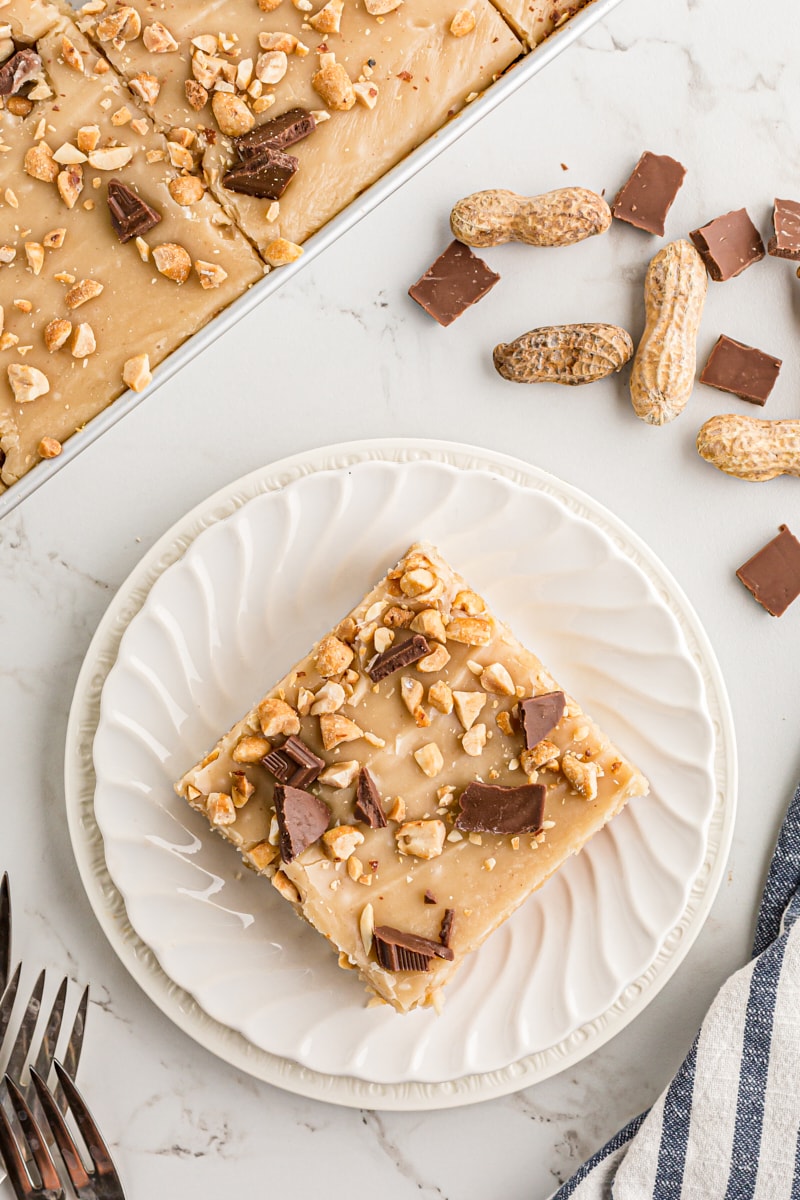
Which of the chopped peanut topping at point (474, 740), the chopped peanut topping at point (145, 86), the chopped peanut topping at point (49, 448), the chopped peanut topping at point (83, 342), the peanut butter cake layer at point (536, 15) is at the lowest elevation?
the chopped peanut topping at point (474, 740)

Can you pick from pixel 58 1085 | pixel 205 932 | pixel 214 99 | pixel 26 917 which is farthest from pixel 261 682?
pixel 214 99

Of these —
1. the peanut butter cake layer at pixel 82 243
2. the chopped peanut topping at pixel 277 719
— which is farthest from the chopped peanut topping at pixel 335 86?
the chopped peanut topping at pixel 277 719

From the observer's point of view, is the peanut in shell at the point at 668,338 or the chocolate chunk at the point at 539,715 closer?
the chocolate chunk at the point at 539,715

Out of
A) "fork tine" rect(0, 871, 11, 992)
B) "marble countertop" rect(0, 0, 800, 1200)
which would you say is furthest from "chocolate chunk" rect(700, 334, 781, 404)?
"fork tine" rect(0, 871, 11, 992)

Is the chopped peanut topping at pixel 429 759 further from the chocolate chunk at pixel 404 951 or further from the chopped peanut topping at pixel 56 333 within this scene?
the chopped peanut topping at pixel 56 333

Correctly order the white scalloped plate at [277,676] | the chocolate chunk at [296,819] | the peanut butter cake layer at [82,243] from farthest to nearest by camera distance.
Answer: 1. the peanut butter cake layer at [82,243]
2. the white scalloped plate at [277,676]
3. the chocolate chunk at [296,819]

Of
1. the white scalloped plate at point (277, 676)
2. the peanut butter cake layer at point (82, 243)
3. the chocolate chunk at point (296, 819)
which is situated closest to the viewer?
the chocolate chunk at point (296, 819)

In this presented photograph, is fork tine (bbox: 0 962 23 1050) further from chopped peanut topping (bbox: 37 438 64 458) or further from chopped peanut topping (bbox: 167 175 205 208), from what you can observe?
chopped peanut topping (bbox: 167 175 205 208)
